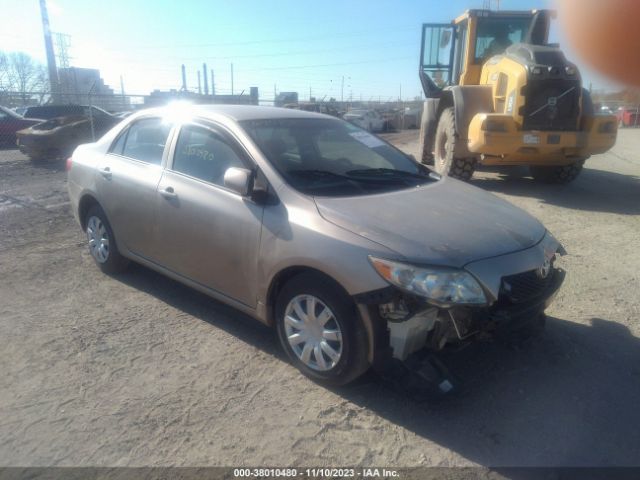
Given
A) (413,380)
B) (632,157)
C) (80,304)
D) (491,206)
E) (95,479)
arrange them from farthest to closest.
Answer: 1. (632,157)
2. (80,304)
3. (491,206)
4. (413,380)
5. (95,479)

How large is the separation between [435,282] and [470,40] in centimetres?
835

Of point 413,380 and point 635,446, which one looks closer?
point 635,446

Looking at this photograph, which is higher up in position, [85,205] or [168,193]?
[168,193]

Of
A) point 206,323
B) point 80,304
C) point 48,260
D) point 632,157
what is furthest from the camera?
point 632,157

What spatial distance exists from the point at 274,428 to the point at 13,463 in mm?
1272

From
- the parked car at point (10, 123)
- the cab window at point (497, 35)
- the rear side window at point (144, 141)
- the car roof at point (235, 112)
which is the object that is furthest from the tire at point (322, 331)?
the parked car at point (10, 123)

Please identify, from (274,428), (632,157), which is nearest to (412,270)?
(274,428)

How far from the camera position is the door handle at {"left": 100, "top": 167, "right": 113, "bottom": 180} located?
14.5 ft

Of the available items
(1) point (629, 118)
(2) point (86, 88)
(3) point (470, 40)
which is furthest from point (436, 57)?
(2) point (86, 88)

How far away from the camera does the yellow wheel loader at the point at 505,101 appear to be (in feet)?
26.1

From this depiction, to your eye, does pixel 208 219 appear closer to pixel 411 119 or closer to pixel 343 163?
pixel 343 163

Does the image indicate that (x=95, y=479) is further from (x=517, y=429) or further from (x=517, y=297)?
(x=517, y=297)

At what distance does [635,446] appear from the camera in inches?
101

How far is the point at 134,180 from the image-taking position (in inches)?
164
